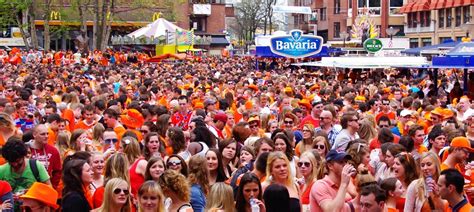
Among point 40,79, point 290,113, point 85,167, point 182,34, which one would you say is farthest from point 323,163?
point 182,34

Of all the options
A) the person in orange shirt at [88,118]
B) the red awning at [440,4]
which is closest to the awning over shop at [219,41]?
the red awning at [440,4]

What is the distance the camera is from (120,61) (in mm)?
48281

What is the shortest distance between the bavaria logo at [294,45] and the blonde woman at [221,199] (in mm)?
27527

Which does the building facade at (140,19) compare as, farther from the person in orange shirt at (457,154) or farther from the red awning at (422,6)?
the person in orange shirt at (457,154)

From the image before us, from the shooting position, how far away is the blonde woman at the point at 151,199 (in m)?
6.79

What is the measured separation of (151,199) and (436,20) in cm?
6075

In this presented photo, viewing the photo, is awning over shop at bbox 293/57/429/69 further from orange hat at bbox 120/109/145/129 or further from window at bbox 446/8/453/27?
window at bbox 446/8/453/27

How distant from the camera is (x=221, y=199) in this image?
6.84m

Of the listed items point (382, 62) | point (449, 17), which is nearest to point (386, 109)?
point (382, 62)

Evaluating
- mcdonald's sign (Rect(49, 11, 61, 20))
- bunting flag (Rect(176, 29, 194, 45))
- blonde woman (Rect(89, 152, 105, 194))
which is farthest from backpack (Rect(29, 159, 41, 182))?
mcdonald's sign (Rect(49, 11, 61, 20))

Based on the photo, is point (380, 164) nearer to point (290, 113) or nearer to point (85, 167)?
point (85, 167)

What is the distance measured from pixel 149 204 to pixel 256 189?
0.85 metres

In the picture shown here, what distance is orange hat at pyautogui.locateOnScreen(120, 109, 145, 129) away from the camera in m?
12.6

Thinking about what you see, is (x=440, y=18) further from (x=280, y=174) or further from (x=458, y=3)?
(x=280, y=174)
